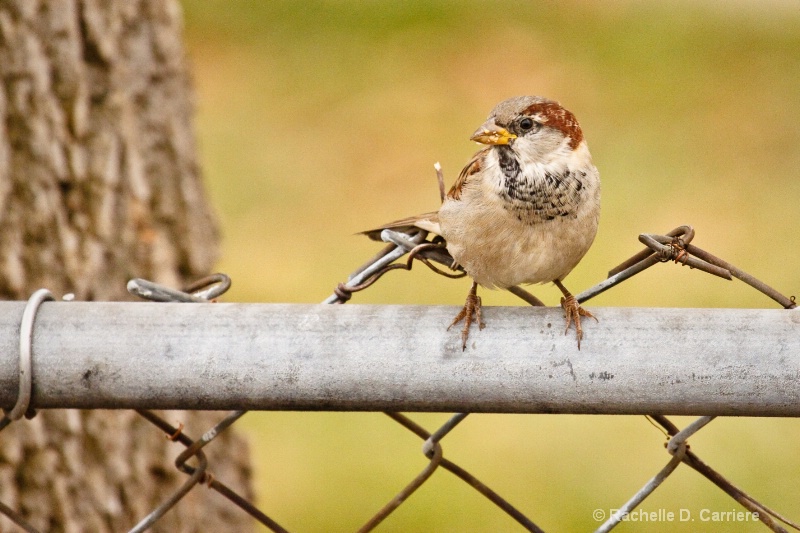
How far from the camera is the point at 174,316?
3.31 feet

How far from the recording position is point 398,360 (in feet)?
3.19

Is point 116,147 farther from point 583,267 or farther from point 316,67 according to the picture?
point 316,67

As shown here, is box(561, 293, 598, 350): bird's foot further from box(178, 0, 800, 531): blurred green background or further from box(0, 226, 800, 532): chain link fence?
box(178, 0, 800, 531): blurred green background

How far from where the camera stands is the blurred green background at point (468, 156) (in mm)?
2863

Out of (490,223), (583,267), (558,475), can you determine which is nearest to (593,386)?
(490,223)

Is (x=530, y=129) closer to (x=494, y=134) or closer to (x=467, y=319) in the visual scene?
(x=494, y=134)

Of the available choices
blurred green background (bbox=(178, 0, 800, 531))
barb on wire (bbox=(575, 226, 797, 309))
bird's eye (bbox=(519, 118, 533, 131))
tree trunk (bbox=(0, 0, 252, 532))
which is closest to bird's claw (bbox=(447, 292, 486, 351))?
barb on wire (bbox=(575, 226, 797, 309))

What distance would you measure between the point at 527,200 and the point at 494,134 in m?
0.11

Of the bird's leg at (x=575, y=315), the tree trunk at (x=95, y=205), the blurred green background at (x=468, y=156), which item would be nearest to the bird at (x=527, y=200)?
the bird's leg at (x=575, y=315)

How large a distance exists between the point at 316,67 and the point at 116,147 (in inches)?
130

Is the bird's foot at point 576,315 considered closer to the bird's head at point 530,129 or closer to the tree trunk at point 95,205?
the bird's head at point 530,129

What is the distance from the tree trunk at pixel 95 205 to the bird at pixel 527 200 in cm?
75

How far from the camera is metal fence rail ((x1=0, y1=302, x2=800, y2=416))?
3.11 ft

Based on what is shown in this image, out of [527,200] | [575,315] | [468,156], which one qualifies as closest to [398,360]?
[575,315]
